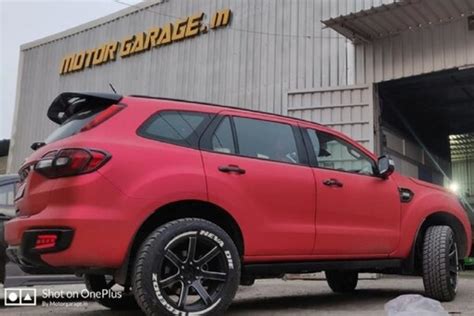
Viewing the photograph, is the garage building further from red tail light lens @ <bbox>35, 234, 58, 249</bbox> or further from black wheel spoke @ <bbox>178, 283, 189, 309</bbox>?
red tail light lens @ <bbox>35, 234, 58, 249</bbox>

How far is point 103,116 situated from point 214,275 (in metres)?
1.44

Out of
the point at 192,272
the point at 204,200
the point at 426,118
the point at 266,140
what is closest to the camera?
the point at 192,272

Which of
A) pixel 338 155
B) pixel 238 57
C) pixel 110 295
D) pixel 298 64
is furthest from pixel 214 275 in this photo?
pixel 238 57

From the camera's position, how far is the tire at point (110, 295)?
5.34 metres

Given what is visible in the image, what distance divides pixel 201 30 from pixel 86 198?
419 inches

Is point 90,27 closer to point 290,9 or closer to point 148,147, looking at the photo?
point 290,9

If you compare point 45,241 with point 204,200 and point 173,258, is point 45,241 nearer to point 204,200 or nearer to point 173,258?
point 173,258

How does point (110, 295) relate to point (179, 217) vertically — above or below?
below

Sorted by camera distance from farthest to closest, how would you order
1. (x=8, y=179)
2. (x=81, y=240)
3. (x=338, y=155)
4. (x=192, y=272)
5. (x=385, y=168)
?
(x=8, y=179) < (x=385, y=168) < (x=338, y=155) < (x=192, y=272) < (x=81, y=240)

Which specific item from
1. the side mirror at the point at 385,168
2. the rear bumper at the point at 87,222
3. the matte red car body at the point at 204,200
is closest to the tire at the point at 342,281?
the matte red car body at the point at 204,200

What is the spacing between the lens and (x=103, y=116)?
4324 mm

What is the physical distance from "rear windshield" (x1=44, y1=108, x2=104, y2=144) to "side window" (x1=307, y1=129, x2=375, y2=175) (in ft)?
6.68

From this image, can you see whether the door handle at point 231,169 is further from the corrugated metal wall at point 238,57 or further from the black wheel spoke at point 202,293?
the corrugated metal wall at point 238,57

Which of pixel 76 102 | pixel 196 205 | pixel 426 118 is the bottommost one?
pixel 196 205
